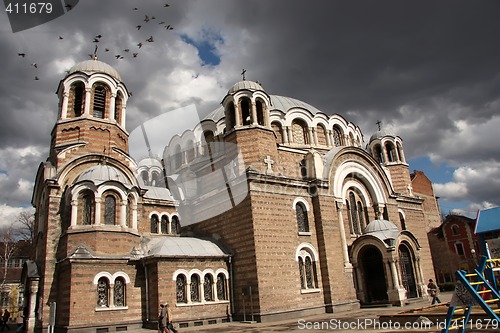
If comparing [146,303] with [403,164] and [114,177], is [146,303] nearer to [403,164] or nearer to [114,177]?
[114,177]

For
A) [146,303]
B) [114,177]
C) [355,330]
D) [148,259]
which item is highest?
[114,177]

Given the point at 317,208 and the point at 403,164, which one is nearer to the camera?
the point at 317,208

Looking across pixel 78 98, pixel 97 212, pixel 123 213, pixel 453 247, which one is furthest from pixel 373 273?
pixel 453 247

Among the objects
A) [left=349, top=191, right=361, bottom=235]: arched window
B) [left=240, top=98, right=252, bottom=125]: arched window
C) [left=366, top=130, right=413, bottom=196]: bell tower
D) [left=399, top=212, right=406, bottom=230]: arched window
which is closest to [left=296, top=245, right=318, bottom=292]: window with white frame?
[left=349, top=191, right=361, bottom=235]: arched window

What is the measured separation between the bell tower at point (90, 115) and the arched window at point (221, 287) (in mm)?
8556

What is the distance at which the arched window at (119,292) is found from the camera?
16328 mm

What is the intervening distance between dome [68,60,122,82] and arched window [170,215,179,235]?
→ 8.61m

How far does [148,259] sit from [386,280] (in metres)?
11.4

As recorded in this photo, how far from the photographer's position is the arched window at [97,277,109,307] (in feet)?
52.2

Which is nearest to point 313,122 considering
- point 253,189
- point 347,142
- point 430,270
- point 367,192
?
point 347,142

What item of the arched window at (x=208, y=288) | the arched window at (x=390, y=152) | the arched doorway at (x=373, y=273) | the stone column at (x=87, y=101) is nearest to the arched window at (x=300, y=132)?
the arched doorway at (x=373, y=273)

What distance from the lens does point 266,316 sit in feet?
52.7

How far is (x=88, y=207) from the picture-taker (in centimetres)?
1764

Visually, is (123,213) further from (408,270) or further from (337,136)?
(337,136)
